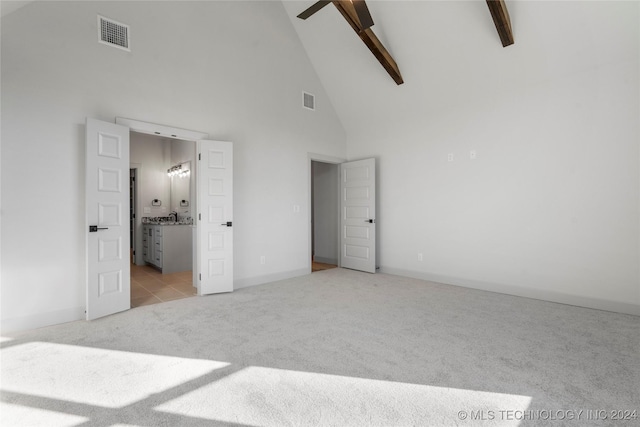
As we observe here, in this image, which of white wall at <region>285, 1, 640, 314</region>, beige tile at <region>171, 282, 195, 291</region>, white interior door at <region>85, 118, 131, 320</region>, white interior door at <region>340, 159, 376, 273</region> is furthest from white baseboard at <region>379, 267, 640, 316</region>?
white interior door at <region>85, 118, 131, 320</region>

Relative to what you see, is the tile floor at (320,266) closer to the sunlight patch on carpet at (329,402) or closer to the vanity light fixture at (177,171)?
the vanity light fixture at (177,171)

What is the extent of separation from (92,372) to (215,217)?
2347mm

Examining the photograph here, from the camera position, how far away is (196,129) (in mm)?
4277

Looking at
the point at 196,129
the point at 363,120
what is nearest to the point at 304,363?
the point at 196,129

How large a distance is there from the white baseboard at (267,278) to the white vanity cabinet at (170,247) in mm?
1797

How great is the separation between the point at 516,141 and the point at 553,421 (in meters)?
3.59

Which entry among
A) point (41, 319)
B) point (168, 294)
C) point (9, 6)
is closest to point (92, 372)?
point (41, 319)

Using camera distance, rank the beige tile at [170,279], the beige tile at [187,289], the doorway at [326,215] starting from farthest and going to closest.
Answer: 1. the doorway at [326,215]
2. the beige tile at [170,279]
3. the beige tile at [187,289]

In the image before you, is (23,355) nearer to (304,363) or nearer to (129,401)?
(129,401)

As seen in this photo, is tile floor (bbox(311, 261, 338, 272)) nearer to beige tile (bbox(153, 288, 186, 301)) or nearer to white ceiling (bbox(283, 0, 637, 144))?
beige tile (bbox(153, 288, 186, 301))

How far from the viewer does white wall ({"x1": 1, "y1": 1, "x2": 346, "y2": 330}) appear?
3.00 metres

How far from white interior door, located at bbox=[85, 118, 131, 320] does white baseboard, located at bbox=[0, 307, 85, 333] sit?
19 centimetres

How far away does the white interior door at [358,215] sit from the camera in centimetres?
571

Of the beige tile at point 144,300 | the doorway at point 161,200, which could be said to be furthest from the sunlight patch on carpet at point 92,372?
the doorway at point 161,200
